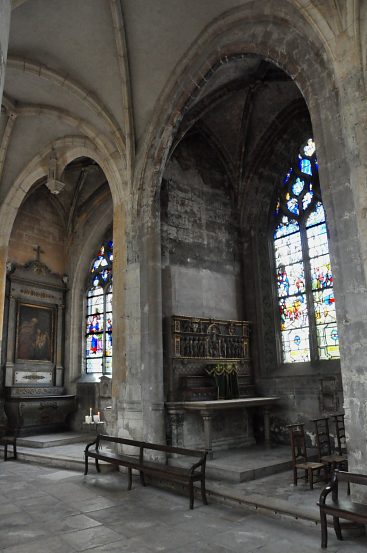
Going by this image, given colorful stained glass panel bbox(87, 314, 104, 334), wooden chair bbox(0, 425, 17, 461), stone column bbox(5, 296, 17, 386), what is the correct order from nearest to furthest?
1. wooden chair bbox(0, 425, 17, 461)
2. stone column bbox(5, 296, 17, 386)
3. colorful stained glass panel bbox(87, 314, 104, 334)

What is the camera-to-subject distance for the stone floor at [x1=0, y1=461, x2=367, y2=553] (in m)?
4.40

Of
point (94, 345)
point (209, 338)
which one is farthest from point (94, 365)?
point (209, 338)

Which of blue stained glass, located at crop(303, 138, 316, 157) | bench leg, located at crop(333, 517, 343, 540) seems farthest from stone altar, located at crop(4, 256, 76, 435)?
bench leg, located at crop(333, 517, 343, 540)

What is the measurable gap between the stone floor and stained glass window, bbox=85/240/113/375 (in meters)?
6.89

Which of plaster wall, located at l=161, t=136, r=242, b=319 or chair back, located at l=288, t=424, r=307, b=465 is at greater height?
plaster wall, located at l=161, t=136, r=242, b=319

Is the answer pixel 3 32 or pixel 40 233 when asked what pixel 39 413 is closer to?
pixel 40 233

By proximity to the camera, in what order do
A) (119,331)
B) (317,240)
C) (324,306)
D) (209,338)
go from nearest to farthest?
(119,331) → (324,306) → (209,338) → (317,240)

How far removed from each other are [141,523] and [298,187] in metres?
7.92

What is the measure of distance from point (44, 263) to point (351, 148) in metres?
11.4

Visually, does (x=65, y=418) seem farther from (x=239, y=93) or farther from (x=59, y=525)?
(x=239, y=93)

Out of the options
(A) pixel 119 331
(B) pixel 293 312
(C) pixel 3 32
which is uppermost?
(C) pixel 3 32

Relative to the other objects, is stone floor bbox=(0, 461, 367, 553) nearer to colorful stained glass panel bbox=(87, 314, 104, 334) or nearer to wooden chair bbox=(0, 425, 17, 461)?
wooden chair bbox=(0, 425, 17, 461)

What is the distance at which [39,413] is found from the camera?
1251 centimetres

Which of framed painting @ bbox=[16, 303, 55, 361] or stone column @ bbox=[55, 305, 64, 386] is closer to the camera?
framed painting @ bbox=[16, 303, 55, 361]
